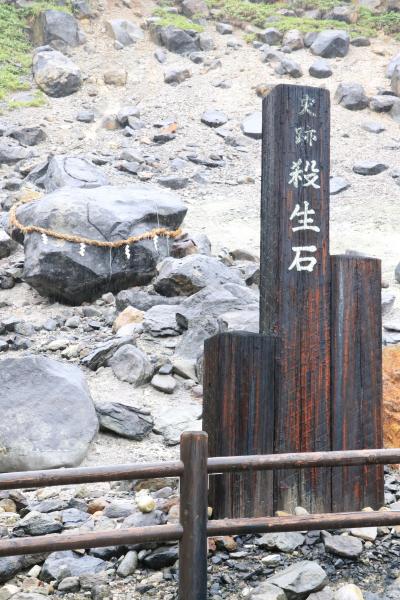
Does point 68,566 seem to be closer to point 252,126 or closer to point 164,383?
point 164,383

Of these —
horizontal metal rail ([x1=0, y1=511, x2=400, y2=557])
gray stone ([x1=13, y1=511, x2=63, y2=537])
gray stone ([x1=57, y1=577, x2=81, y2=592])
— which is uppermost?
horizontal metal rail ([x1=0, y1=511, x2=400, y2=557])

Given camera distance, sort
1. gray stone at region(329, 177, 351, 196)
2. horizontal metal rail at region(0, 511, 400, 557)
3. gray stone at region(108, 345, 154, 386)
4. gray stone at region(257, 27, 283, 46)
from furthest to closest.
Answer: gray stone at region(257, 27, 283, 46), gray stone at region(329, 177, 351, 196), gray stone at region(108, 345, 154, 386), horizontal metal rail at region(0, 511, 400, 557)

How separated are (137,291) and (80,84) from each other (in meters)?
11.7

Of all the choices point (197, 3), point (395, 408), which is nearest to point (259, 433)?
point (395, 408)

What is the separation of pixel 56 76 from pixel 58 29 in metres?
2.65

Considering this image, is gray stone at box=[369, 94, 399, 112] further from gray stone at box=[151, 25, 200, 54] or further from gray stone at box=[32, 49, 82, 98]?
gray stone at box=[32, 49, 82, 98]

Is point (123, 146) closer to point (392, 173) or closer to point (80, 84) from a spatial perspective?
point (80, 84)

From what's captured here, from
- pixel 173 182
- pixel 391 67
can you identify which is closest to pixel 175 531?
pixel 173 182

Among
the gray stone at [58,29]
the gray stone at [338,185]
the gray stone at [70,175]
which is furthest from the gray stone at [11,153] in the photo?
the gray stone at [338,185]

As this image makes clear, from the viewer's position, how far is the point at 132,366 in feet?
21.1

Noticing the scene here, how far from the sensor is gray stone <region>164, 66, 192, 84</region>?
19.1 metres

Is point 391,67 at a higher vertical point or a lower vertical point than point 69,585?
higher

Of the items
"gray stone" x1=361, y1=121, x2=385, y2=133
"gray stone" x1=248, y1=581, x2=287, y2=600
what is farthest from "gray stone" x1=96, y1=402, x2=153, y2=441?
"gray stone" x1=361, y1=121, x2=385, y2=133

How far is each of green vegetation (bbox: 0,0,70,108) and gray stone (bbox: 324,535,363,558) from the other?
15740 mm
